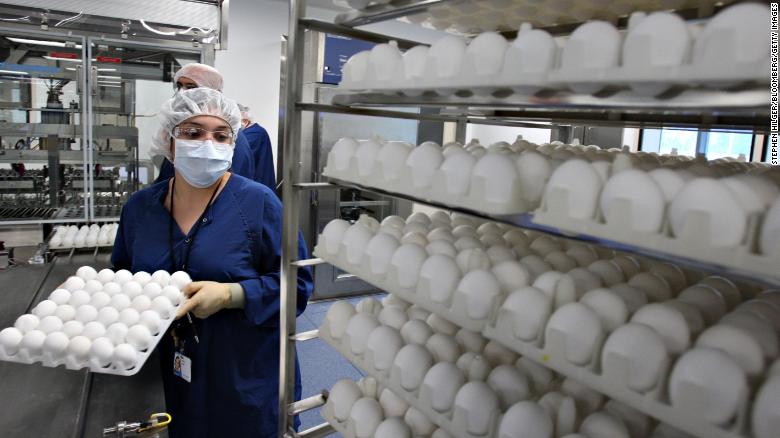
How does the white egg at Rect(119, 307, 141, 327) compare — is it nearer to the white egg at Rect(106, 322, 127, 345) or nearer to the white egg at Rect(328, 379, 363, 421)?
the white egg at Rect(106, 322, 127, 345)

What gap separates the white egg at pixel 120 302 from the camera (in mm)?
1482

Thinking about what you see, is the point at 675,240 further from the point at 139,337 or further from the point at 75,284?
the point at 75,284

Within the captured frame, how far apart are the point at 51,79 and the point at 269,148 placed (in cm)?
132

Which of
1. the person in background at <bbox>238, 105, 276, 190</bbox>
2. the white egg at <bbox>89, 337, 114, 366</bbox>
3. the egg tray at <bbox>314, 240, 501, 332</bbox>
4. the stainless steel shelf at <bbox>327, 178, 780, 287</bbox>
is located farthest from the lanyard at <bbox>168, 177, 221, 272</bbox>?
the person in background at <bbox>238, 105, 276, 190</bbox>

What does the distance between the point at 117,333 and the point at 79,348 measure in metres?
0.09

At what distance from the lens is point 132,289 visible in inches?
60.6

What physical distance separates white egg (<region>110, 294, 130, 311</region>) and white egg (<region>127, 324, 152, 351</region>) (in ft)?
0.49

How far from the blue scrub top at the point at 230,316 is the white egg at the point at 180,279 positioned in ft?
0.31

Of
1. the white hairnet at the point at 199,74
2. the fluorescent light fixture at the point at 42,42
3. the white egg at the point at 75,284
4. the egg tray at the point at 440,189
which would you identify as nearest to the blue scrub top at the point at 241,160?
the white hairnet at the point at 199,74

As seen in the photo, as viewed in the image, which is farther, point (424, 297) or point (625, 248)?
point (424, 297)

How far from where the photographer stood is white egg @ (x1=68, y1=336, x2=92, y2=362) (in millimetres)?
1293

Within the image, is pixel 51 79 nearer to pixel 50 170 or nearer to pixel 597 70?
pixel 50 170

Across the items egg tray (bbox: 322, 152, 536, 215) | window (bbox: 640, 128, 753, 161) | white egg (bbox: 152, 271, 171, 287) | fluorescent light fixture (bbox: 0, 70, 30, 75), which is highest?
fluorescent light fixture (bbox: 0, 70, 30, 75)

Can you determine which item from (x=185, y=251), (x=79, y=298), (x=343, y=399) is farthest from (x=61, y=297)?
(x=343, y=399)
